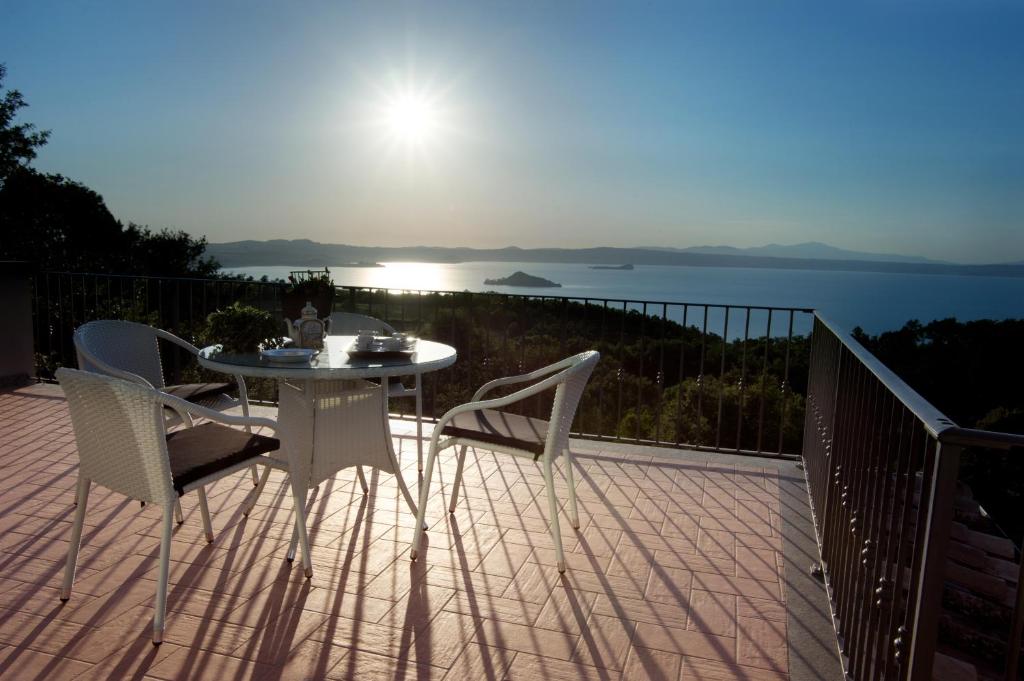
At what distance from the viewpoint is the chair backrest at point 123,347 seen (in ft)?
9.98

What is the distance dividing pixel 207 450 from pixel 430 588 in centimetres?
91

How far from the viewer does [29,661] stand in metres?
1.92

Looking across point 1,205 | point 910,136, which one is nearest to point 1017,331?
point 910,136

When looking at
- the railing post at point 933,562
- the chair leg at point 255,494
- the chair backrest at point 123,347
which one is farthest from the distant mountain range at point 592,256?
the railing post at point 933,562

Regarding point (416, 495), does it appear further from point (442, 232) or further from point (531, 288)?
point (442, 232)

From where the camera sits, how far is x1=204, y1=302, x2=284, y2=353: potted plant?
2.80 m

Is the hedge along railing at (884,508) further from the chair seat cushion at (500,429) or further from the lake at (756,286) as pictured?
the chair seat cushion at (500,429)

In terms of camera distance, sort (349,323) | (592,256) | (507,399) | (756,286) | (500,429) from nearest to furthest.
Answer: (507,399)
(500,429)
(349,323)
(756,286)
(592,256)

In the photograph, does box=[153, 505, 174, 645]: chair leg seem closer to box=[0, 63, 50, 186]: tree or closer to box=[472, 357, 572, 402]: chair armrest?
box=[472, 357, 572, 402]: chair armrest

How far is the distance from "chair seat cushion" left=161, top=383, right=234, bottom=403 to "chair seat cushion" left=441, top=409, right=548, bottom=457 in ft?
4.09

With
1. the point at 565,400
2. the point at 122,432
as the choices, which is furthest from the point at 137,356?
the point at 565,400

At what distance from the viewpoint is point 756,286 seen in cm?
1002

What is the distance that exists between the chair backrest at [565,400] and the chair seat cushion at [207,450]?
1.00 meters

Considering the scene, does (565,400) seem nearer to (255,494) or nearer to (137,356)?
(255,494)
